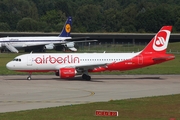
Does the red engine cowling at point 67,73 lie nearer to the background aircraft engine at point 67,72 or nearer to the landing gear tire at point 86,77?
the background aircraft engine at point 67,72

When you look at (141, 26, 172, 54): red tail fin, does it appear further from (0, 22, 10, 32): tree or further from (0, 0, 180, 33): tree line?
(0, 22, 10, 32): tree

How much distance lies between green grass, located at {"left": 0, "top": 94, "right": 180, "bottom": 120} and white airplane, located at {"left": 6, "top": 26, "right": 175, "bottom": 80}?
56.0ft

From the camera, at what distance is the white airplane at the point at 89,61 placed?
4941cm

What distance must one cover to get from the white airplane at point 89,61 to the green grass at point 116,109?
56.0 feet

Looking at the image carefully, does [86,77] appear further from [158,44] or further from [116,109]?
[116,109]

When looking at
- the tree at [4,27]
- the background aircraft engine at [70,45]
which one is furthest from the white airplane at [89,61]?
the tree at [4,27]

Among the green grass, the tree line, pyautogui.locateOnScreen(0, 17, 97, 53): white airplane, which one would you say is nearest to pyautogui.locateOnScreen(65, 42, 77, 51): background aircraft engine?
pyautogui.locateOnScreen(0, 17, 97, 53): white airplane

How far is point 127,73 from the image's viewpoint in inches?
2261

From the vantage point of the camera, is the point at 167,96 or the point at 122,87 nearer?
the point at 167,96

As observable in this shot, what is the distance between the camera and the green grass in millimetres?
26266

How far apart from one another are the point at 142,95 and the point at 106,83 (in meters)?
9.54

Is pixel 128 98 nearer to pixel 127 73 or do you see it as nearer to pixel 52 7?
Answer: pixel 127 73

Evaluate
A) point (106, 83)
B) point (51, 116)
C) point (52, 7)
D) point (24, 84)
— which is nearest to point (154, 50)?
point (106, 83)

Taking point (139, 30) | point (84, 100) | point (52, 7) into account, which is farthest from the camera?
point (52, 7)
